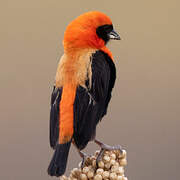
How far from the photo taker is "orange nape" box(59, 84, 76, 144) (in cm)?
146

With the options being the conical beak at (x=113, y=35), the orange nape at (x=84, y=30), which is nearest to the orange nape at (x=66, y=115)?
the orange nape at (x=84, y=30)

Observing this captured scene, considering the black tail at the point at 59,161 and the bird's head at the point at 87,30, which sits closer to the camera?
the black tail at the point at 59,161

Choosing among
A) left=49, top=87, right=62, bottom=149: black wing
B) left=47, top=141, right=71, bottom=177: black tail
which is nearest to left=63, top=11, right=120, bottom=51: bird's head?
left=49, top=87, right=62, bottom=149: black wing

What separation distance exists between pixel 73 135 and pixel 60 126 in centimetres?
6

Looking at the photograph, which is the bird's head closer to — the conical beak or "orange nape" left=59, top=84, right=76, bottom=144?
the conical beak

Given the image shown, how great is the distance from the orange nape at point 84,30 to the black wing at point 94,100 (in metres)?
0.07

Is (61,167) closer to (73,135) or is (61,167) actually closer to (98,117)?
(73,135)

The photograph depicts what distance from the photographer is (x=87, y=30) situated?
1.62 metres

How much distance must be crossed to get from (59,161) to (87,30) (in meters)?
0.52

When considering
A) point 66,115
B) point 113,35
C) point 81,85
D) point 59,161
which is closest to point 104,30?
point 113,35

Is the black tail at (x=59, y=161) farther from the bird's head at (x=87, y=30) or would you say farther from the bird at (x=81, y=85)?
the bird's head at (x=87, y=30)

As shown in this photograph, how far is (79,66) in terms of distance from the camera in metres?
1.59

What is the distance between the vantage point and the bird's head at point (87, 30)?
161 centimetres

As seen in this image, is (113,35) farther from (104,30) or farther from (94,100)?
(94,100)
